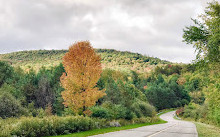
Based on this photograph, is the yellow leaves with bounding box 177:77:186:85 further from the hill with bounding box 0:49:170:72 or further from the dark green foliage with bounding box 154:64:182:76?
the hill with bounding box 0:49:170:72

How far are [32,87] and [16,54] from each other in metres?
87.8

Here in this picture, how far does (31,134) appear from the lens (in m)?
13.4

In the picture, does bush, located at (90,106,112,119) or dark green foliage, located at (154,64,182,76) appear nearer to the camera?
bush, located at (90,106,112,119)

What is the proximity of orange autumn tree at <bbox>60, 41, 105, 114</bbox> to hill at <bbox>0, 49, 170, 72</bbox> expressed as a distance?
84752 millimetres

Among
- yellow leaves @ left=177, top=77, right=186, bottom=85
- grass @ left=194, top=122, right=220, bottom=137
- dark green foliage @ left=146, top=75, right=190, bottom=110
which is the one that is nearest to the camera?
grass @ left=194, top=122, right=220, bottom=137

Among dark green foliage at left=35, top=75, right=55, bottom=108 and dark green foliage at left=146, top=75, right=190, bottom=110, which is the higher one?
dark green foliage at left=35, top=75, right=55, bottom=108

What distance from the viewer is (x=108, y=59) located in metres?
135

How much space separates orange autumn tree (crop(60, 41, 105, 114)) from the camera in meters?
22.2

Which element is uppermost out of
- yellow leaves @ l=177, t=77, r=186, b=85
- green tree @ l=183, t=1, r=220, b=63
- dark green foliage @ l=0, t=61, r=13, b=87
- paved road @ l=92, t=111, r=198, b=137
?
green tree @ l=183, t=1, r=220, b=63

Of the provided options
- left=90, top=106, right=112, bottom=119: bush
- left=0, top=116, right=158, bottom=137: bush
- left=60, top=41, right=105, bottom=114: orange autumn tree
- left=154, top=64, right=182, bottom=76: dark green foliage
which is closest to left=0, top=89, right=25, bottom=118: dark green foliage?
left=60, top=41, right=105, bottom=114: orange autumn tree

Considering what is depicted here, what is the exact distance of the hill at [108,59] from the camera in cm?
11155

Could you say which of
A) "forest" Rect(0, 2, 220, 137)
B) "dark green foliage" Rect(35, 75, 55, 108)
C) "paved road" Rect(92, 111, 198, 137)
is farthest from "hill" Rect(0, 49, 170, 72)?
"paved road" Rect(92, 111, 198, 137)

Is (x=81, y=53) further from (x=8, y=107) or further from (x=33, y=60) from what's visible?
(x=33, y=60)

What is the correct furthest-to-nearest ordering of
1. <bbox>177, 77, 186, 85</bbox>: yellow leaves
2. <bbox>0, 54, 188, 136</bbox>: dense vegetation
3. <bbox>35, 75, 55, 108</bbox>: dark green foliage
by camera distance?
1. <bbox>177, 77, 186, 85</bbox>: yellow leaves
2. <bbox>35, 75, 55, 108</bbox>: dark green foliage
3. <bbox>0, 54, 188, 136</bbox>: dense vegetation
